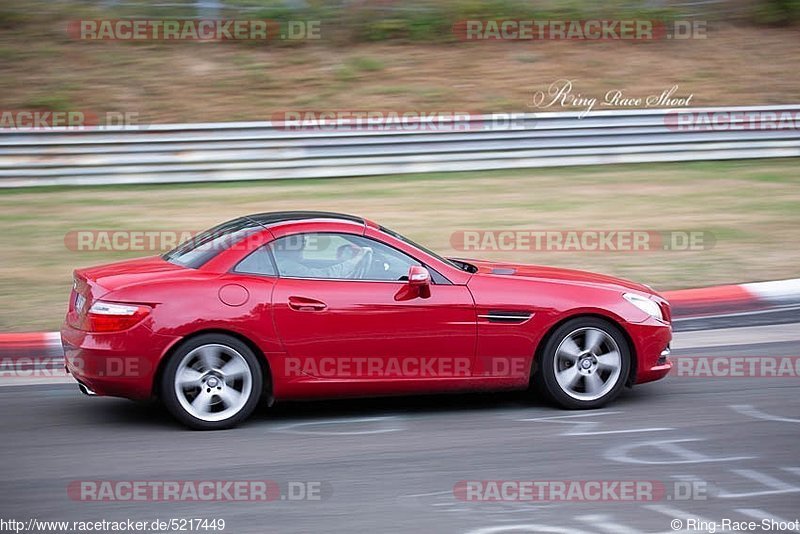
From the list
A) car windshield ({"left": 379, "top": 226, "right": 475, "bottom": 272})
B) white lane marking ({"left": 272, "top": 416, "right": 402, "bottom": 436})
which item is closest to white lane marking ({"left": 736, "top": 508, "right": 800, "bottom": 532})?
white lane marking ({"left": 272, "top": 416, "right": 402, "bottom": 436})

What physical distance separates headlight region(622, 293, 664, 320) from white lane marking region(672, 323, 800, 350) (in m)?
1.78

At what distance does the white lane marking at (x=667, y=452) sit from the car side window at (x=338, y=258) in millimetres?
1705

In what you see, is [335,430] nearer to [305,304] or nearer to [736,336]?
[305,304]

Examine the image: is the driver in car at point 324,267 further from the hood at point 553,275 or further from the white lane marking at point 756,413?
the white lane marking at point 756,413

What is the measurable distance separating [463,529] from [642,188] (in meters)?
10.5

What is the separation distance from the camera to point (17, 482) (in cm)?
561

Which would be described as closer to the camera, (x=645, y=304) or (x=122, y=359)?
(x=122, y=359)

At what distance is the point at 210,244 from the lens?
22.5 feet

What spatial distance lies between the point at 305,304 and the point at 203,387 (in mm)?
791

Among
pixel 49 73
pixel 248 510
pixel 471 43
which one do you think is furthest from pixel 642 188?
pixel 248 510

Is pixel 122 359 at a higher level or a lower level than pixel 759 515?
higher

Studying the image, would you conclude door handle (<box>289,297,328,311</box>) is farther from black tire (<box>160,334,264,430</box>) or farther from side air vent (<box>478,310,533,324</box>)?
side air vent (<box>478,310,533,324</box>)

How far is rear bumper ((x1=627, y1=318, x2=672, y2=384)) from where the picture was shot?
22.7ft

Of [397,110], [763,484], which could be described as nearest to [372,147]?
[397,110]
